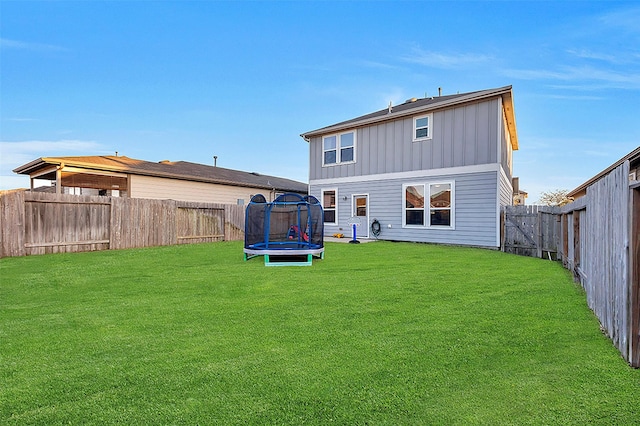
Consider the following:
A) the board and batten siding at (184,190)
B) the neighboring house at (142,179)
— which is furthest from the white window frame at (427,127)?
the board and batten siding at (184,190)

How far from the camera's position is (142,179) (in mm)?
16641

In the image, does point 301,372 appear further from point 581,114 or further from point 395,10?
point 581,114

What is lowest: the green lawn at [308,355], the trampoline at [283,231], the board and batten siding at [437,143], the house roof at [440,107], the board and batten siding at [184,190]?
the green lawn at [308,355]

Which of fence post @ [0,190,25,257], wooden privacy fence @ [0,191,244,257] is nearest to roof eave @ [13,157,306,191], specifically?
wooden privacy fence @ [0,191,244,257]

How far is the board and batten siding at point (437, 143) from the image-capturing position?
11.8 m

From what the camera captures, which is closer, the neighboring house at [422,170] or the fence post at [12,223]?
the fence post at [12,223]

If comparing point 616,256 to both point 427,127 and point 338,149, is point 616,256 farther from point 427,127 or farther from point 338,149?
point 338,149

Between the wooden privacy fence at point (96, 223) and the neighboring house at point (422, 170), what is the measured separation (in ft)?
18.6

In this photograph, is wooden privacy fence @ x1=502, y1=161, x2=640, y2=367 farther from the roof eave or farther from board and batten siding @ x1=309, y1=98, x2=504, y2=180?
the roof eave

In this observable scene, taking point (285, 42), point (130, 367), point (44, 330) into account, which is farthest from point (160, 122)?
point (130, 367)

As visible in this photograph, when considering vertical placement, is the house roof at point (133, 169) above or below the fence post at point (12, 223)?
above

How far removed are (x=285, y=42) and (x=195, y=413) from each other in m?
13.4

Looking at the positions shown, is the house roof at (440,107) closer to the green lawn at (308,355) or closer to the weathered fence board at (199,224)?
the weathered fence board at (199,224)

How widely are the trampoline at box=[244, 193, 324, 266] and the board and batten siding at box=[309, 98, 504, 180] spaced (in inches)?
169
